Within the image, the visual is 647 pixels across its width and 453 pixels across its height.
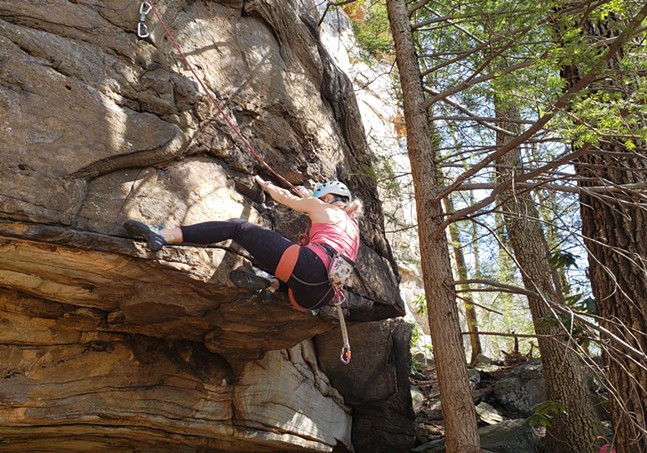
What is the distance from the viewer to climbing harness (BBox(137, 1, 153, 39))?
5.00 meters

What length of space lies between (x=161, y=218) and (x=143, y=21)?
6.36ft

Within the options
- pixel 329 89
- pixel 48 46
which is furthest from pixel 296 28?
pixel 48 46

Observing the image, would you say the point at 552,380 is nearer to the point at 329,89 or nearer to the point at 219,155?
the point at 329,89

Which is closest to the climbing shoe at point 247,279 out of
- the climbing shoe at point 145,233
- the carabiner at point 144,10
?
the climbing shoe at point 145,233

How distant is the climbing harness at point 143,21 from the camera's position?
16.4 ft

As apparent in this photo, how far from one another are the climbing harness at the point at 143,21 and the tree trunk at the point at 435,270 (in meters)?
2.83

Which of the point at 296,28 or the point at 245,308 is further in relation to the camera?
the point at 296,28

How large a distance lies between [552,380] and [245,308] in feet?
16.0

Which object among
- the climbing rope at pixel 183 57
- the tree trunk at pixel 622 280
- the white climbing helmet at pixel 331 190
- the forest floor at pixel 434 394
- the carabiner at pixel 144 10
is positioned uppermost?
the carabiner at pixel 144 10

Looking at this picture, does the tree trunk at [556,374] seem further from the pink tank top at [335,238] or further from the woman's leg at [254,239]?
the woman's leg at [254,239]

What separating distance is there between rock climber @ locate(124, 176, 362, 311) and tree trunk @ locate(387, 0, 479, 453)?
0.99m

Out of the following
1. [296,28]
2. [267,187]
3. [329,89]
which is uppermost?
[296,28]

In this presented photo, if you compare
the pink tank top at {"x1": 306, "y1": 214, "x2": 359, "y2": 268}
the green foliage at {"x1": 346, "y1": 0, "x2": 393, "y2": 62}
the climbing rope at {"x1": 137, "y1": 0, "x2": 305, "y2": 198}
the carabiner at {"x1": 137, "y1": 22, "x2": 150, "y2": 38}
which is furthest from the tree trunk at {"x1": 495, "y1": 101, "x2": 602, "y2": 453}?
the carabiner at {"x1": 137, "y1": 22, "x2": 150, "y2": 38}

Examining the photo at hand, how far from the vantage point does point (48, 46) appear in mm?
4398
